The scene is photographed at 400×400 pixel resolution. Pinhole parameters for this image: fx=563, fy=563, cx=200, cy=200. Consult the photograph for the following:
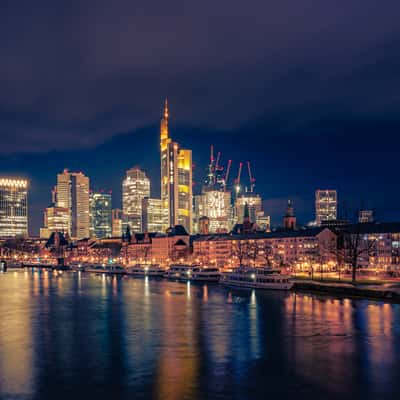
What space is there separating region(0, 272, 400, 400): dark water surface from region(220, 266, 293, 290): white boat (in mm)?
20909

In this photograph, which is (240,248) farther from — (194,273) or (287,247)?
(194,273)

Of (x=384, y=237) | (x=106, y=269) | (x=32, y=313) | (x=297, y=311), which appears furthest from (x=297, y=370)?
(x=106, y=269)

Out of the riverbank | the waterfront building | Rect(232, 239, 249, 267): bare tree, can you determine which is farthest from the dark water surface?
Rect(232, 239, 249, 267): bare tree

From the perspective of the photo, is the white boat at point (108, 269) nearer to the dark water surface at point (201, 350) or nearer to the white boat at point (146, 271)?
the white boat at point (146, 271)

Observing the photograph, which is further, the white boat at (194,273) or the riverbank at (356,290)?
the white boat at (194,273)

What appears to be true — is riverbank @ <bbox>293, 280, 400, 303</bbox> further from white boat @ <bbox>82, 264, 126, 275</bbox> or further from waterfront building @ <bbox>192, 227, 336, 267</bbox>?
white boat @ <bbox>82, 264, 126, 275</bbox>

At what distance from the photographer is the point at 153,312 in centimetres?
6594

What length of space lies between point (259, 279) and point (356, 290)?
917 inches

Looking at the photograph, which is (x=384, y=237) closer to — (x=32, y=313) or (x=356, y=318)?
(x=356, y=318)

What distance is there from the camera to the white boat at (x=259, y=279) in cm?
9562

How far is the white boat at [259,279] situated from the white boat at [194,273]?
44.7 feet

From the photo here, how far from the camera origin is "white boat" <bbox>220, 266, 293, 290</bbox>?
95.6m

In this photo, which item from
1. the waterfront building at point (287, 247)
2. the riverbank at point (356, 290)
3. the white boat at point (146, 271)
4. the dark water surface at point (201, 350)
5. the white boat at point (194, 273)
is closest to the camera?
the dark water surface at point (201, 350)

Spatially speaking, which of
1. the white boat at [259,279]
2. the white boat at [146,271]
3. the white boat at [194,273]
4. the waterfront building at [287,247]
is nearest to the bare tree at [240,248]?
the waterfront building at [287,247]
